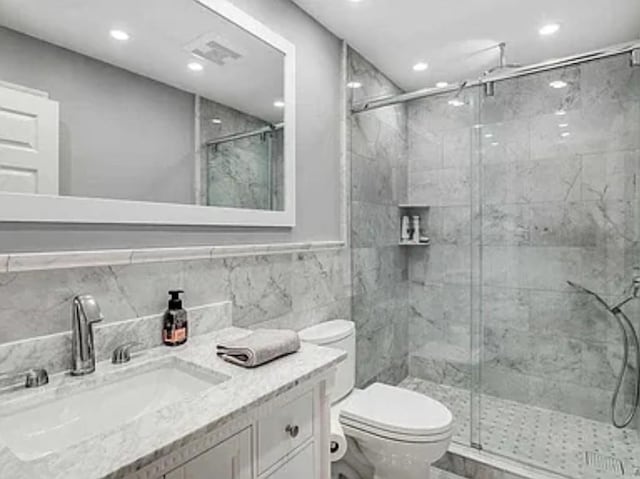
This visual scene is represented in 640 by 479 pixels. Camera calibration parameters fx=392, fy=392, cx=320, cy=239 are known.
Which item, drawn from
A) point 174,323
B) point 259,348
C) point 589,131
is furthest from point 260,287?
point 589,131

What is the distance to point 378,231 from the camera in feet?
8.89

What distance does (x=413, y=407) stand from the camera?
1.78 meters

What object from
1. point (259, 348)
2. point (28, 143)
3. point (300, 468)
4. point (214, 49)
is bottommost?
point (300, 468)

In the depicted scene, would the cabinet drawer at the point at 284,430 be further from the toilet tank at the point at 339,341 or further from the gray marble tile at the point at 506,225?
the gray marble tile at the point at 506,225

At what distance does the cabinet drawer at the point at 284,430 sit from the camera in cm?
100

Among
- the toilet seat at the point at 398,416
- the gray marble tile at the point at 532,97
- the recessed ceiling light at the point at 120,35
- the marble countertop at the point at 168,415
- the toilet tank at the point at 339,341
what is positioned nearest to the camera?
the marble countertop at the point at 168,415

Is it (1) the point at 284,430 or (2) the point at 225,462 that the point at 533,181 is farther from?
(2) the point at 225,462

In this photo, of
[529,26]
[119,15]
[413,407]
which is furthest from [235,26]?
[413,407]

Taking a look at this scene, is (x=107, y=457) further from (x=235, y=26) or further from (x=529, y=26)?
(x=529, y=26)

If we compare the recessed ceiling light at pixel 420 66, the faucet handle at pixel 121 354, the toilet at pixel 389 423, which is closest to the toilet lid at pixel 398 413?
the toilet at pixel 389 423

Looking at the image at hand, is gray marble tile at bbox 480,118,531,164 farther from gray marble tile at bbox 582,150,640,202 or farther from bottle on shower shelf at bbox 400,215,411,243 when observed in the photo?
bottle on shower shelf at bbox 400,215,411,243

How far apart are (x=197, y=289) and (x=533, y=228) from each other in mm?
2264

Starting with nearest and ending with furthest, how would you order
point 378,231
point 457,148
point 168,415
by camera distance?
point 168,415 → point 378,231 → point 457,148

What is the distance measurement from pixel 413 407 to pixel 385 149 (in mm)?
1752
